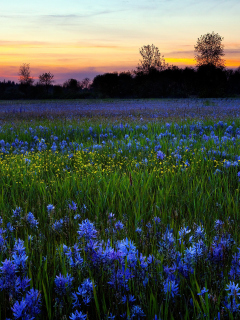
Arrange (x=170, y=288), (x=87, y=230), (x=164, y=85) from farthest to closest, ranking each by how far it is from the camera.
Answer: (x=164, y=85) < (x=87, y=230) < (x=170, y=288)

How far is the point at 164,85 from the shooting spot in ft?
196

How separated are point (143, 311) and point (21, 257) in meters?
0.68

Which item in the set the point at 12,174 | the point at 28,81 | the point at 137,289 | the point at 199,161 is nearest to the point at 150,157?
the point at 199,161

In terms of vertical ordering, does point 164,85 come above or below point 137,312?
above

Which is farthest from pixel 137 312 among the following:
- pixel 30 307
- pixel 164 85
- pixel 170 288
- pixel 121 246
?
pixel 164 85

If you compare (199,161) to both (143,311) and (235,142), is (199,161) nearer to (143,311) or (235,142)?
(235,142)

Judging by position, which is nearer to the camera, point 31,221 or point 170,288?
point 170,288

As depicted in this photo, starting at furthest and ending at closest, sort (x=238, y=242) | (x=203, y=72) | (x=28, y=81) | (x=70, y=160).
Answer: (x=28, y=81)
(x=203, y=72)
(x=70, y=160)
(x=238, y=242)

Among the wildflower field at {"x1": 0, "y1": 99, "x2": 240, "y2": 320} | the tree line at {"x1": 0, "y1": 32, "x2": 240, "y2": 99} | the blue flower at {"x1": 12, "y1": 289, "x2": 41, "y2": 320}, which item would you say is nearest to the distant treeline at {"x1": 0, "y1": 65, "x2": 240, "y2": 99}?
the tree line at {"x1": 0, "y1": 32, "x2": 240, "y2": 99}

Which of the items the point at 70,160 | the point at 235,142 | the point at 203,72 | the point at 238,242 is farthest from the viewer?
the point at 203,72

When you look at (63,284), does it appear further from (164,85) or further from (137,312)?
(164,85)

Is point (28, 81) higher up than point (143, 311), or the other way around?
point (28, 81)

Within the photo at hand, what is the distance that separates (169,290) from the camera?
4.90 ft

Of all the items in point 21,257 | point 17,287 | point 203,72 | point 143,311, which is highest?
point 203,72
